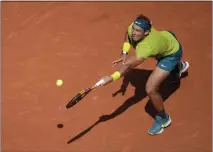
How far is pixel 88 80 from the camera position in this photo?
780 centimetres

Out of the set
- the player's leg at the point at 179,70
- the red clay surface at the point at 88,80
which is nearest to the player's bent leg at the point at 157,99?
the red clay surface at the point at 88,80

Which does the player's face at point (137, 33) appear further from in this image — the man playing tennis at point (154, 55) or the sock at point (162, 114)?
the sock at point (162, 114)

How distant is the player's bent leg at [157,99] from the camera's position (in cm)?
661

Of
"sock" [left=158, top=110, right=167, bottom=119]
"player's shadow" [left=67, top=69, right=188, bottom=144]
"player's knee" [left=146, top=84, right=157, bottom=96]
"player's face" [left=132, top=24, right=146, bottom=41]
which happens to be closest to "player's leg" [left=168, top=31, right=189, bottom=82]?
"player's shadow" [left=67, top=69, right=188, bottom=144]

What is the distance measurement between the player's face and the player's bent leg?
2.37ft

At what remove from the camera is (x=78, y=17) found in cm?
918

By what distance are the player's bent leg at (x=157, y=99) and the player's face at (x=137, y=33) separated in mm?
721

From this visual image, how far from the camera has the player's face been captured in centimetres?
617

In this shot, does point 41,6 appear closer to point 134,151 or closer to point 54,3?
point 54,3

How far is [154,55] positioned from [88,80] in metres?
1.91

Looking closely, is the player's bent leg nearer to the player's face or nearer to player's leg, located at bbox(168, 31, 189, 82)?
Result: the player's face

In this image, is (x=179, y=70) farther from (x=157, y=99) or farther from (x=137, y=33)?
(x=137, y=33)

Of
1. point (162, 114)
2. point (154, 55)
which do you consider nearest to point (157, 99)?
point (162, 114)

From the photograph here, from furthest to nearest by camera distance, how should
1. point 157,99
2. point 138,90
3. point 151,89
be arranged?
point 138,90 → point 157,99 → point 151,89
